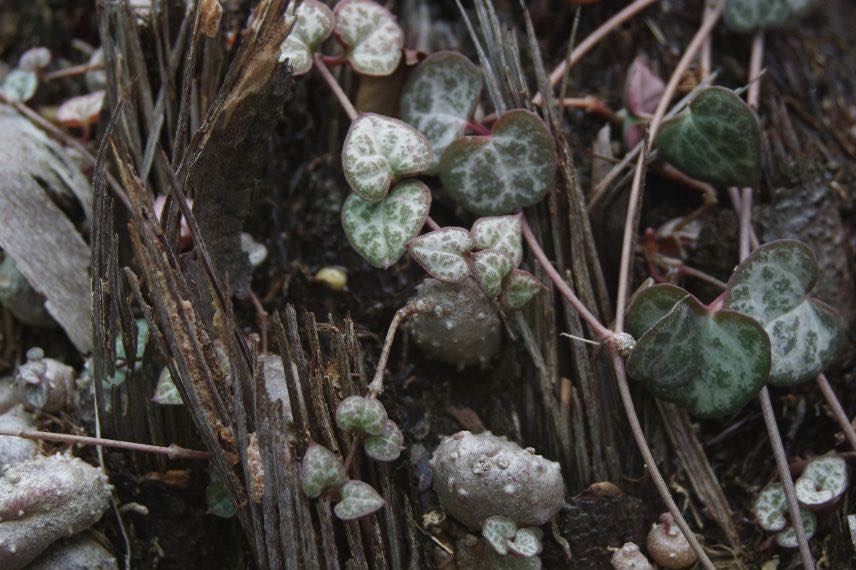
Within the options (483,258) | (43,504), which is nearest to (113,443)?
(43,504)

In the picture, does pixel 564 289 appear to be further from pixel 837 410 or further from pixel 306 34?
pixel 306 34

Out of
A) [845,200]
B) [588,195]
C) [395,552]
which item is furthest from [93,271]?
[845,200]

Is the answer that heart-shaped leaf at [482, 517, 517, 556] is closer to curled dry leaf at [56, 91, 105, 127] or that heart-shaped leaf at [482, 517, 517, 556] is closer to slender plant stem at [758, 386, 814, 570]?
slender plant stem at [758, 386, 814, 570]

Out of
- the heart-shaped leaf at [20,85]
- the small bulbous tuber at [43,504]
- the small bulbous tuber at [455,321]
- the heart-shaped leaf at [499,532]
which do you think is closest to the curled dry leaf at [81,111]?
the heart-shaped leaf at [20,85]

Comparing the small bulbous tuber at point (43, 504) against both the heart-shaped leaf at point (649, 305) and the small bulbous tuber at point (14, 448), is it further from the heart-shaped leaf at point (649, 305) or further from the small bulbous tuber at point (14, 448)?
the heart-shaped leaf at point (649, 305)

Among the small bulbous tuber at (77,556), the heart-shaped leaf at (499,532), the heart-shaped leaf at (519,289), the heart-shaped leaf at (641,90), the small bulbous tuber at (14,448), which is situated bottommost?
the heart-shaped leaf at (499,532)

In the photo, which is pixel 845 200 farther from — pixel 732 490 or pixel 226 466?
pixel 226 466
